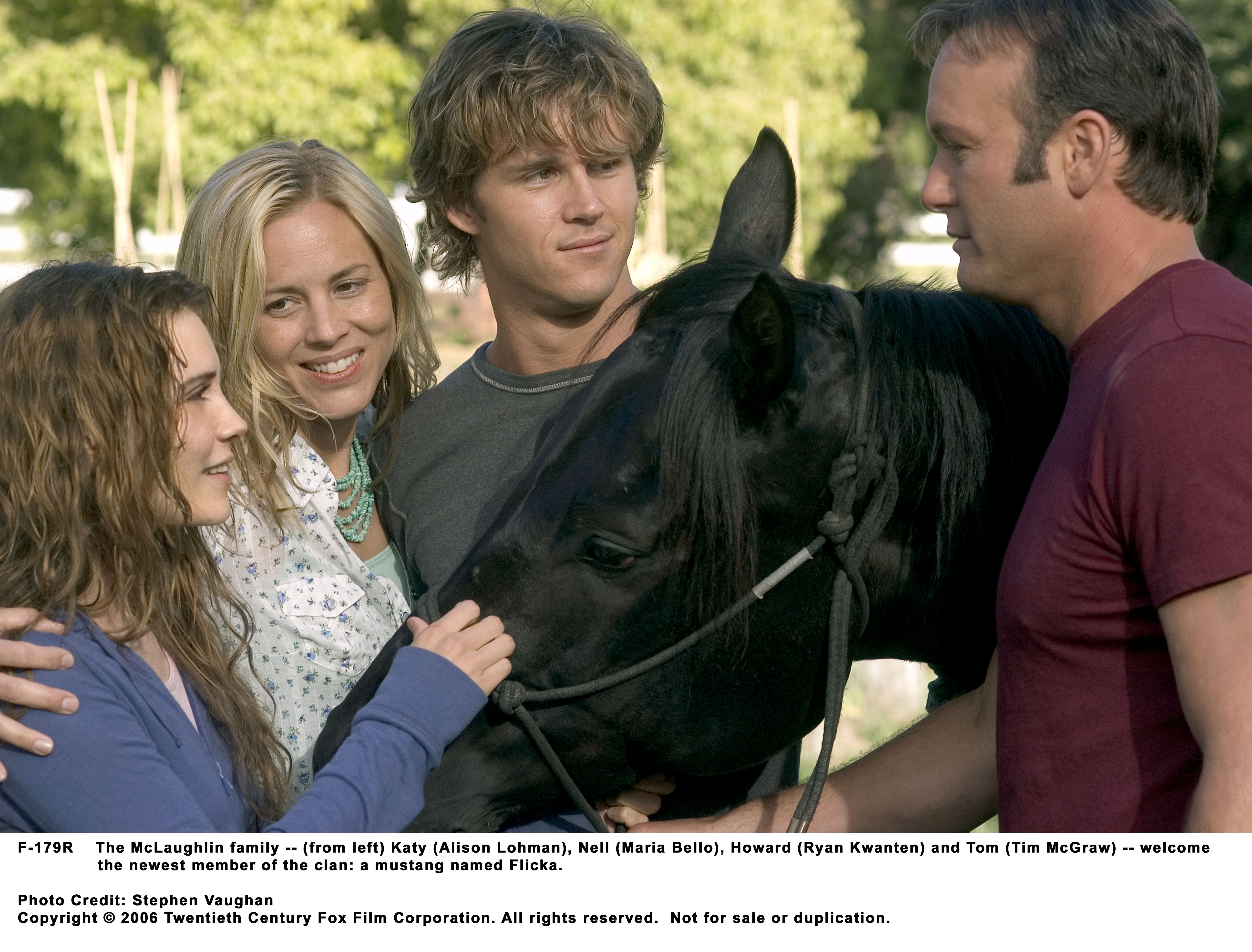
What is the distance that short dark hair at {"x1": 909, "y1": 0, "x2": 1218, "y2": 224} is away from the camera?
5.17 ft

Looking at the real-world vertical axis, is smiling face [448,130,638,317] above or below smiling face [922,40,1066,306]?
below

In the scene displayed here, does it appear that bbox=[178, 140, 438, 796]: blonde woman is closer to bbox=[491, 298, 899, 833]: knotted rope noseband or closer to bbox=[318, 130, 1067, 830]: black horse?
bbox=[318, 130, 1067, 830]: black horse

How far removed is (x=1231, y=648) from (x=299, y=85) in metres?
13.5

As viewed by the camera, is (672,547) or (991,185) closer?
(991,185)

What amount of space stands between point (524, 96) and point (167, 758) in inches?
54.2

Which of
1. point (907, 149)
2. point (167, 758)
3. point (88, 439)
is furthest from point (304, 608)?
point (907, 149)

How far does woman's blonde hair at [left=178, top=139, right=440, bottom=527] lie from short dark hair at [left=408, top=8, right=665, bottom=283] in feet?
0.65

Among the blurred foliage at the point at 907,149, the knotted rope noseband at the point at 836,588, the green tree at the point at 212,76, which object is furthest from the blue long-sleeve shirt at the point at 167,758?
the green tree at the point at 212,76

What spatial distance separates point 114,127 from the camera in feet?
45.8

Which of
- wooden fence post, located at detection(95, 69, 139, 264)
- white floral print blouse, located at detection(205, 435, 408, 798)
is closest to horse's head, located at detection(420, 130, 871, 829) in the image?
white floral print blouse, located at detection(205, 435, 408, 798)

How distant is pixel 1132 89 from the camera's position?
1.57 metres

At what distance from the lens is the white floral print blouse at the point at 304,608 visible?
2191 millimetres

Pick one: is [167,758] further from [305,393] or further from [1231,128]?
Answer: [1231,128]

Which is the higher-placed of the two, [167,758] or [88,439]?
[88,439]
